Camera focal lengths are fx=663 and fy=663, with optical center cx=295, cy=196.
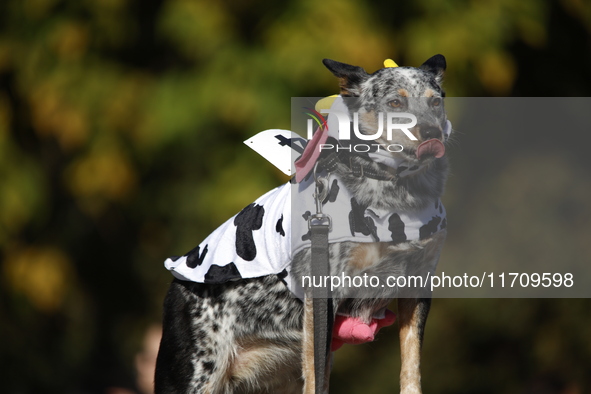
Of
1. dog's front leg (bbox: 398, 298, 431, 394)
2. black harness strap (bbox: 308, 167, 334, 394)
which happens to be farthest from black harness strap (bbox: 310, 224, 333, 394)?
dog's front leg (bbox: 398, 298, 431, 394)

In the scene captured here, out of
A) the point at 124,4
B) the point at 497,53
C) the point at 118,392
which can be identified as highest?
the point at 124,4

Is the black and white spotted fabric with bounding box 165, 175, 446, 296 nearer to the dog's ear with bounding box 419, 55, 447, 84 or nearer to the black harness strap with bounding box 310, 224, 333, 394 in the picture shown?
the black harness strap with bounding box 310, 224, 333, 394

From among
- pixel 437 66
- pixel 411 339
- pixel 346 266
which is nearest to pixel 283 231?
pixel 346 266

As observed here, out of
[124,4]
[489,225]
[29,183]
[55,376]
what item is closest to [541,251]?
[489,225]

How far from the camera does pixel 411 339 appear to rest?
7.71 ft

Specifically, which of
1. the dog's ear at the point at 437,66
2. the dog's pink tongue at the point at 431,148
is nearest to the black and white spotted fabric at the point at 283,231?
the dog's pink tongue at the point at 431,148

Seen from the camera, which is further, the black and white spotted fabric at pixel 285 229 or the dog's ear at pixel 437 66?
the dog's ear at pixel 437 66

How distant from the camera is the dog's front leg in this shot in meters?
2.30

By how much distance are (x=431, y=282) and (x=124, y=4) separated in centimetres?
478

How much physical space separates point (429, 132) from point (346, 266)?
→ 1.77 feet

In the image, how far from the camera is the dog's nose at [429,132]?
7.09 ft

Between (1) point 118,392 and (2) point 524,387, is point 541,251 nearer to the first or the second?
(2) point 524,387

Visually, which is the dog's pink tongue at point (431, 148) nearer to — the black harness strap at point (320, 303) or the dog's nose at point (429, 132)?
the dog's nose at point (429, 132)

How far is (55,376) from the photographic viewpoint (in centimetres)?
735
